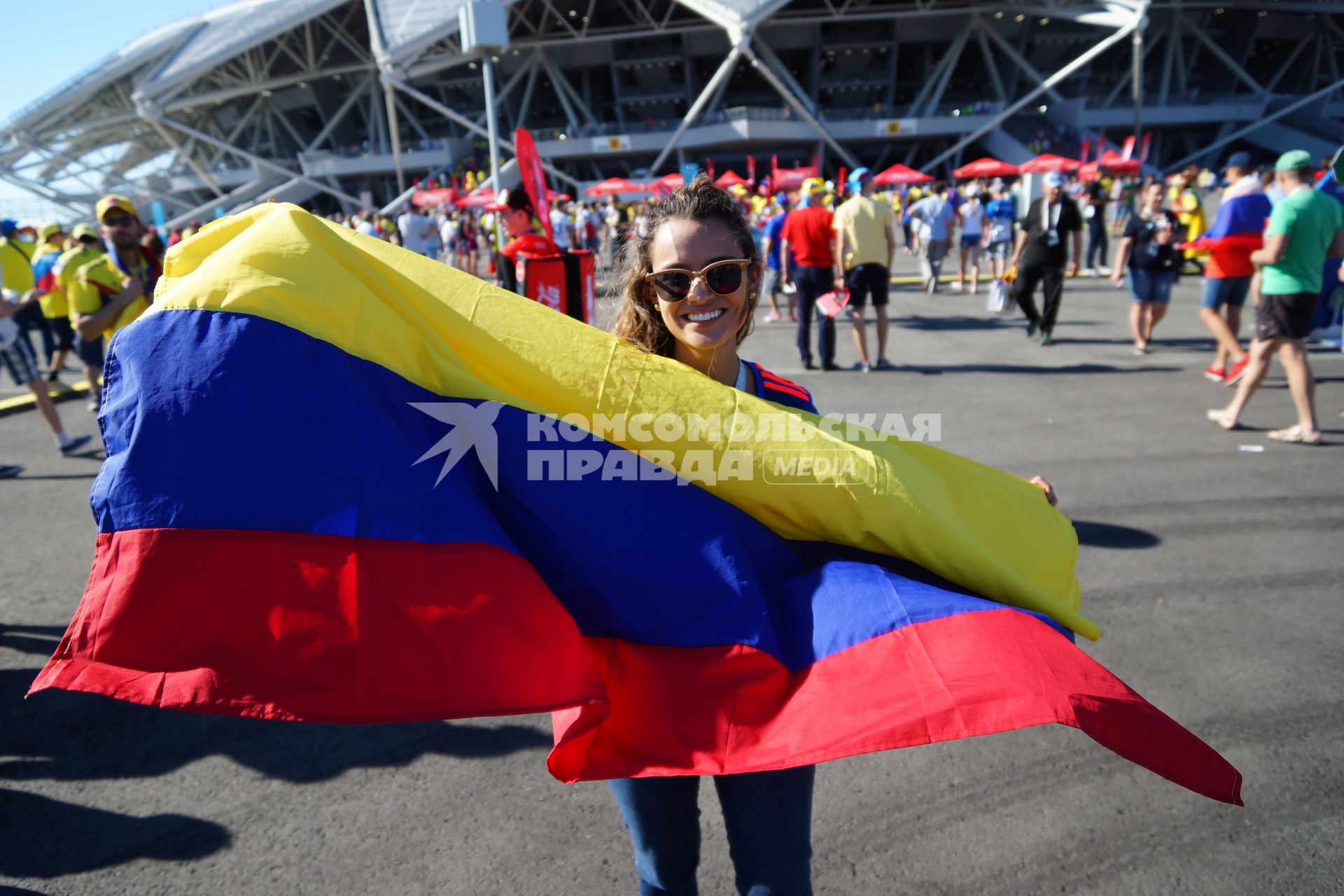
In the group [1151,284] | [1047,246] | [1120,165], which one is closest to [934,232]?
[1047,246]

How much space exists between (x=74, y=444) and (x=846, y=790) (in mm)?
7529

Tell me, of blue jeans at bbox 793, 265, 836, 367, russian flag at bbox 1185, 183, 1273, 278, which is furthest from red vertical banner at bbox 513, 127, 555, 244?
russian flag at bbox 1185, 183, 1273, 278

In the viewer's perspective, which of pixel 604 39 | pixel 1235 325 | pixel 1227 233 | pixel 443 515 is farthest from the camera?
pixel 604 39

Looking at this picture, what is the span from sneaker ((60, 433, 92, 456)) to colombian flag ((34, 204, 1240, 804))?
22.4 ft

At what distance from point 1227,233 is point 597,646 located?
313 inches

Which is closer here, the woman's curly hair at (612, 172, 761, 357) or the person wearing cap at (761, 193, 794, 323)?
the woman's curly hair at (612, 172, 761, 357)

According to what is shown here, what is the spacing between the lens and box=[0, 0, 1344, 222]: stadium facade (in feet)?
146

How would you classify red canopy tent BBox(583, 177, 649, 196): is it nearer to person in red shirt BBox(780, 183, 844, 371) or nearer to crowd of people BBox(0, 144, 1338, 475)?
crowd of people BBox(0, 144, 1338, 475)

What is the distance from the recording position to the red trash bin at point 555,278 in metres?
6.11

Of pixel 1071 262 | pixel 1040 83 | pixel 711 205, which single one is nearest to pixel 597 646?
pixel 711 205

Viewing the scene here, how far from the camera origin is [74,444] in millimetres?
6992

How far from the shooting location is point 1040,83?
1767 inches

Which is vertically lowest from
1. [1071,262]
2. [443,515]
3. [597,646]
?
[1071,262]

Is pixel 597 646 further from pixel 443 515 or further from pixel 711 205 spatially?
pixel 711 205
